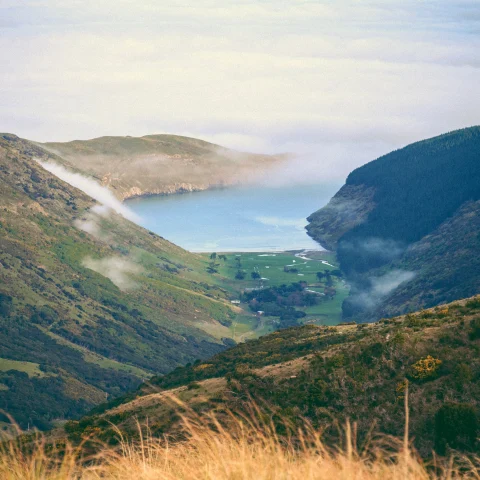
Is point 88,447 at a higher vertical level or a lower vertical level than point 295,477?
lower

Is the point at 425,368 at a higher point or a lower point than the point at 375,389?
higher

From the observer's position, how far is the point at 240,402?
59812 millimetres

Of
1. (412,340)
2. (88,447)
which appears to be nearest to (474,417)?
(412,340)

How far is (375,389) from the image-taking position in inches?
→ 2265

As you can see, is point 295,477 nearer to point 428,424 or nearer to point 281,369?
point 428,424

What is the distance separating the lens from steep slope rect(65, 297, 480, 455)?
166 ft

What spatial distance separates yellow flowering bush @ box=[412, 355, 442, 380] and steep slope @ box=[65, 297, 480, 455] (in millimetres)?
68

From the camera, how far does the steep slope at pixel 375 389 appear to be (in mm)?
50688

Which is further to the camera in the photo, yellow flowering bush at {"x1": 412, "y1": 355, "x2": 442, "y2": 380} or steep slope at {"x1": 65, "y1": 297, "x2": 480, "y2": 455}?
yellow flowering bush at {"x1": 412, "y1": 355, "x2": 442, "y2": 380}

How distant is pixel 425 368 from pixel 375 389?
12.9 ft

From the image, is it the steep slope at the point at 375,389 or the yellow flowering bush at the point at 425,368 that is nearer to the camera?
the steep slope at the point at 375,389

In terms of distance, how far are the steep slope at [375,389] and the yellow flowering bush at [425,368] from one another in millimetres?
Answer: 68

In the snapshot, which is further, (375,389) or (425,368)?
(375,389)

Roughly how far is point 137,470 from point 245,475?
2.67 metres
